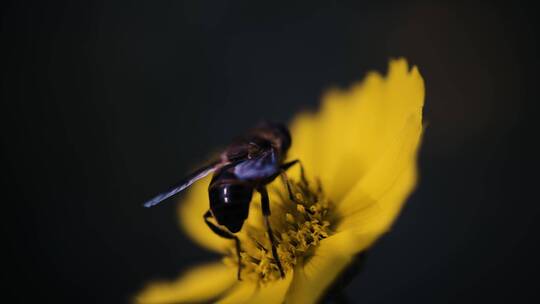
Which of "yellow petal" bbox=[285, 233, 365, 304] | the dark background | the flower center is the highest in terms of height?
the dark background

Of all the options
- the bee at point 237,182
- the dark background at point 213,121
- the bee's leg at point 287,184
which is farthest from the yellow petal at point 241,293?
the dark background at point 213,121

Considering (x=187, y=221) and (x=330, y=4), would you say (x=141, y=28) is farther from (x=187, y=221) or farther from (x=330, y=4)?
(x=187, y=221)

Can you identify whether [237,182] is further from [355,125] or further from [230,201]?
[355,125]

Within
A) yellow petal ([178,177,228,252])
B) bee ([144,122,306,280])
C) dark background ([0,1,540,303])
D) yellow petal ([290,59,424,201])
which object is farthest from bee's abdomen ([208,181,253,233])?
dark background ([0,1,540,303])

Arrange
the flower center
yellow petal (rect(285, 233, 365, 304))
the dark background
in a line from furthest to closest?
the dark background → the flower center → yellow petal (rect(285, 233, 365, 304))

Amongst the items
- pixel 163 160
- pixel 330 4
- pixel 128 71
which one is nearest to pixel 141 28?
pixel 128 71

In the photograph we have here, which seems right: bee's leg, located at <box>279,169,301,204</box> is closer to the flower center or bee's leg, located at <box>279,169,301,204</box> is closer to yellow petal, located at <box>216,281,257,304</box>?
the flower center

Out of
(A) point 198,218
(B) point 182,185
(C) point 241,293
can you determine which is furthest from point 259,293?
(A) point 198,218
